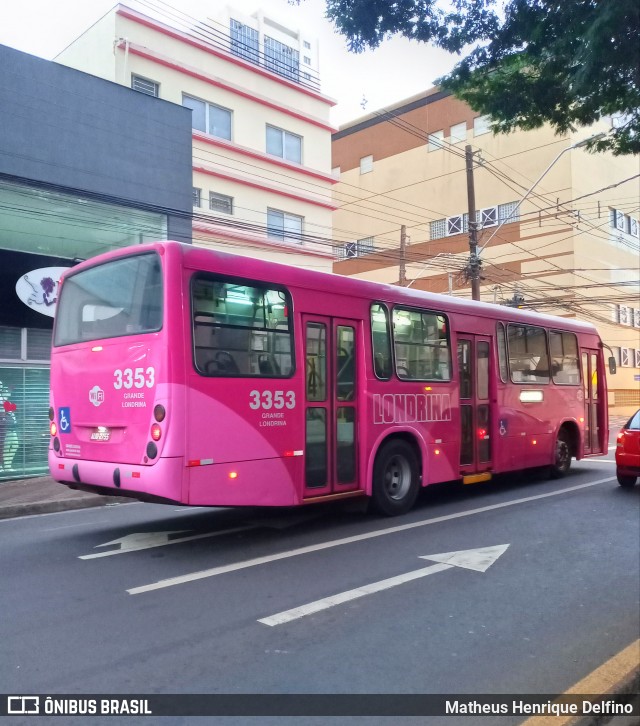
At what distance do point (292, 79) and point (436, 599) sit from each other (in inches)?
882

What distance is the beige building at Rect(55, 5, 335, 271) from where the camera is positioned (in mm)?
20500

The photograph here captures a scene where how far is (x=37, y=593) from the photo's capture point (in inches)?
228

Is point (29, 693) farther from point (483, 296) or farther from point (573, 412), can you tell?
point (483, 296)

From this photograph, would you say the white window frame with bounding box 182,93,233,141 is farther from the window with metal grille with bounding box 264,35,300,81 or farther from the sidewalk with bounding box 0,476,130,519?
the sidewalk with bounding box 0,476,130,519

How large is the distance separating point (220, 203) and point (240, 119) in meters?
3.17

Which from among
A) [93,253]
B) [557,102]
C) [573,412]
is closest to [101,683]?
[557,102]

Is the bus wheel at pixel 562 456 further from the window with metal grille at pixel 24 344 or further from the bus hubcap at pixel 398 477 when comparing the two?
the window with metal grille at pixel 24 344

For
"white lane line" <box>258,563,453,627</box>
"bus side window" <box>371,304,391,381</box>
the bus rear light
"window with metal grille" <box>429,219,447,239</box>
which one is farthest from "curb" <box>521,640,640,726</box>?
"window with metal grille" <box>429,219,447,239</box>

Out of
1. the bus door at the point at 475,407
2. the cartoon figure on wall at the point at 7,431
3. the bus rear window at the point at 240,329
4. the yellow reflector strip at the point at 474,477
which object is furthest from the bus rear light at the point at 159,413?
the cartoon figure on wall at the point at 7,431

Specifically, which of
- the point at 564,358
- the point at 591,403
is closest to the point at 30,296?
the point at 564,358

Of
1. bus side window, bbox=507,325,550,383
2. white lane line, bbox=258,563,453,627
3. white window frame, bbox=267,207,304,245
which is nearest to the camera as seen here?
white lane line, bbox=258,563,453,627

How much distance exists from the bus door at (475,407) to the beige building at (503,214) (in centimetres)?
1979

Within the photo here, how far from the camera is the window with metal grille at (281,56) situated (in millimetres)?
25337

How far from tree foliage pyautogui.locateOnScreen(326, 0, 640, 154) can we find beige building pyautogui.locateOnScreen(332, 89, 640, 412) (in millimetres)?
22719
